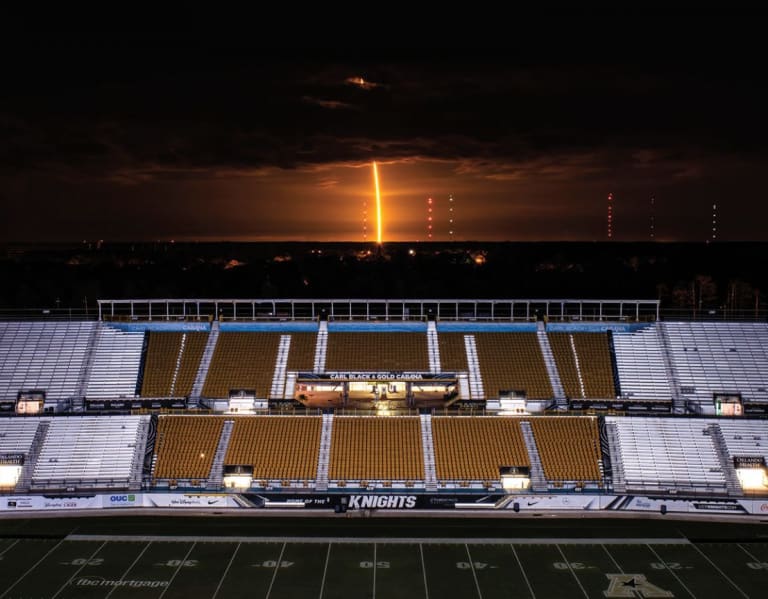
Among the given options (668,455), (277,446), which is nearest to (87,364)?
(277,446)

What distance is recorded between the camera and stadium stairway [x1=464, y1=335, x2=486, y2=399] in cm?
3894

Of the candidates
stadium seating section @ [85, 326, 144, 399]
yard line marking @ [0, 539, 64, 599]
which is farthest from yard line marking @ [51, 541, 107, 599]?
stadium seating section @ [85, 326, 144, 399]

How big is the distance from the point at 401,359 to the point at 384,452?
7981mm

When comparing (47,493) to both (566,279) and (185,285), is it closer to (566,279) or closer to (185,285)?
(185,285)

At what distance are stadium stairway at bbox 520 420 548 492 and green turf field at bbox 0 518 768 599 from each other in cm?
238

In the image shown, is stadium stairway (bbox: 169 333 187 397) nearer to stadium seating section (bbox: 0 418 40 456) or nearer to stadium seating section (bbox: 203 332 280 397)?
stadium seating section (bbox: 203 332 280 397)

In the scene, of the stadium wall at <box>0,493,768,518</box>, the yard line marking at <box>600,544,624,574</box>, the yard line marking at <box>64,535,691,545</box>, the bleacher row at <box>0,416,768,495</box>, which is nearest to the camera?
the yard line marking at <box>600,544,624,574</box>

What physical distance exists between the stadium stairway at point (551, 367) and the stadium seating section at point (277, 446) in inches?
489

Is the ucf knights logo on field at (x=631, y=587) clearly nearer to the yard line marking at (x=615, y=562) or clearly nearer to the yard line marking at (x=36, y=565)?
the yard line marking at (x=615, y=562)

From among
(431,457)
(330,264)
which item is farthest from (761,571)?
(330,264)

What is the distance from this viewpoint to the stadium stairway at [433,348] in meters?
40.7

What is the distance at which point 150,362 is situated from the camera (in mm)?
40781

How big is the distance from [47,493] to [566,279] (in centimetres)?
8985

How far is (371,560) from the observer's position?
26.2 metres
